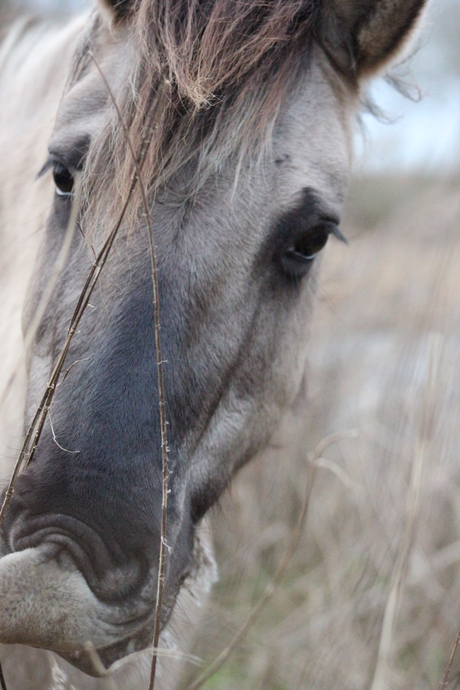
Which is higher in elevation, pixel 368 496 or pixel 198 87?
pixel 198 87

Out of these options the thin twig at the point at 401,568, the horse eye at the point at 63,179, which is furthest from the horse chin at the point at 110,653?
the horse eye at the point at 63,179

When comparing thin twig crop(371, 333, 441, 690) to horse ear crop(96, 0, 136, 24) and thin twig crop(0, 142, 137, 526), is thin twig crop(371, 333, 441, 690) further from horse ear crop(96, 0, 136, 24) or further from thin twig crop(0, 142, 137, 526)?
horse ear crop(96, 0, 136, 24)

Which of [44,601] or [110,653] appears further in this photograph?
[110,653]

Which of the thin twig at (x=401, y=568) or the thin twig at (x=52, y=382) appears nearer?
the thin twig at (x=52, y=382)

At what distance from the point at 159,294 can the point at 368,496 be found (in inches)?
81.6

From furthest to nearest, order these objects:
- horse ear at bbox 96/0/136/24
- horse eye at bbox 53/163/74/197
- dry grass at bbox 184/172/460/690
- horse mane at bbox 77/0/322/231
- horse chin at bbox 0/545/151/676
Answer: dry grass at bbox 184/172/460/690, horse ear at bbox 96/0/136/24, horse eye at bbox 53/163/74/197, horse mane at bbox 77/0/322/231, horse chin at bbox 0/545/151/676

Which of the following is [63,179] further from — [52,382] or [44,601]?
[44,601]

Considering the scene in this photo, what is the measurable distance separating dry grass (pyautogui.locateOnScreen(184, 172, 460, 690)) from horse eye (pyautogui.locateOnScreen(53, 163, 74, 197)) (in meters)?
1.12

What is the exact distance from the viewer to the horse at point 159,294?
130cm

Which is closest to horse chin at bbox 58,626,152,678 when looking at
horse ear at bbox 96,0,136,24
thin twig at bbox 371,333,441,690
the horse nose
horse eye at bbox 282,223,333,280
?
the horse nose

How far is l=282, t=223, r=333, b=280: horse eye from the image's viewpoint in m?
1.81

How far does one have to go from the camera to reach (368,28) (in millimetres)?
1994

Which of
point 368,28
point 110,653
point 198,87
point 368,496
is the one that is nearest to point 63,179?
point 198,87

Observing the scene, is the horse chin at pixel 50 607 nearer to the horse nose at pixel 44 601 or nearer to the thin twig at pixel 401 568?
the horse nose at pixel 44 601
